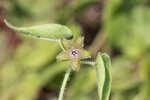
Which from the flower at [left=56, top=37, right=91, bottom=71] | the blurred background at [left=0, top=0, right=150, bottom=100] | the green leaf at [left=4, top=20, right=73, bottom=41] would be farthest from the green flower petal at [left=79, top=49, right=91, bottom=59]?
the blurred background at [left=0, top=0, right=150, bottom=100]

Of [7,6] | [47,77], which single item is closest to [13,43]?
[7,6]

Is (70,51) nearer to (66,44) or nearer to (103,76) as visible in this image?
(66,44)

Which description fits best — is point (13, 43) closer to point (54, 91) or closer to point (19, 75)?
point (19, 75)

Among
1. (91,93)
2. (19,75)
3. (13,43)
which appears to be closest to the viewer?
(91,93)

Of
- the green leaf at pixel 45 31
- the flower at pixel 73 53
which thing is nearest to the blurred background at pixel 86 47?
the flower at pixel 73 53

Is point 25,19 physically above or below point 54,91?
above

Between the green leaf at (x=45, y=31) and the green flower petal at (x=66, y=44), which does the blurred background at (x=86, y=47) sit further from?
the green leaf at (x=45, y=31)

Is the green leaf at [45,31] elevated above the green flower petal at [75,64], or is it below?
above
